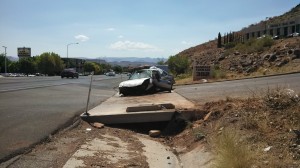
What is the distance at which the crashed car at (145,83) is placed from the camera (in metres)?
24.0

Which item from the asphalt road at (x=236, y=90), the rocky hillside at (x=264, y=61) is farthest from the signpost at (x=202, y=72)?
the asphalt road at (x=236, y=90)

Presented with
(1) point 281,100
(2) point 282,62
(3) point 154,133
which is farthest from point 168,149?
(2) point 282,62

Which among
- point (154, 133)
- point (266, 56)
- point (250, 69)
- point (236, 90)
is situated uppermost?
point (266, 56)

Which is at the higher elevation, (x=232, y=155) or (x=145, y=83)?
(x=145, y=83)

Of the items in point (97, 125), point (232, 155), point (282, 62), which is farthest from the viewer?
point (282, 62)

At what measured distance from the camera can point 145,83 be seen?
24.2 m

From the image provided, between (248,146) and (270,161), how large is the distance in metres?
0.95

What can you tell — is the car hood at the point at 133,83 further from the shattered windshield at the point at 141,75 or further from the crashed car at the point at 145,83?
the shattered windshield at the point at 141,75

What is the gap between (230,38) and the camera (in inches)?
3440

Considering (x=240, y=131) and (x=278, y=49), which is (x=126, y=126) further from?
(x=278, y=49)

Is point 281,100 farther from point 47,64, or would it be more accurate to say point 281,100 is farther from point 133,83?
point 47,64

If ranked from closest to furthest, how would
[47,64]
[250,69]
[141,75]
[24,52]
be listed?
[141,75]
[250,69]
[47,64]
[24,52]

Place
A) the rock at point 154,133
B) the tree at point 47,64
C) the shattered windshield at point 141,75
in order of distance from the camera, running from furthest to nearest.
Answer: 1. the tree at point 47,64
2. the shattered windshield at point 141,75
3. the rock at point 154,133

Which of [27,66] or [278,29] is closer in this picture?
[278,29]
